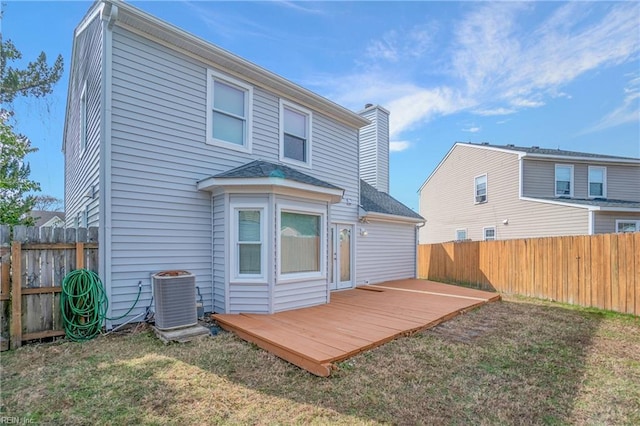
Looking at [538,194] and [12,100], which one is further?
[538,194]

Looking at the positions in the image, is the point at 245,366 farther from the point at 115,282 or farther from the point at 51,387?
the point at 115,282

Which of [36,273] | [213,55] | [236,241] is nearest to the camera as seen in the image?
[36,273]

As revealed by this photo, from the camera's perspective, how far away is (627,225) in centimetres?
1220

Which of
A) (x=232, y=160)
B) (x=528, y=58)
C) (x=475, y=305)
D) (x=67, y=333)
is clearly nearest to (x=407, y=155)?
(x=528, y=58)

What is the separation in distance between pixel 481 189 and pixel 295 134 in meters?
12.4

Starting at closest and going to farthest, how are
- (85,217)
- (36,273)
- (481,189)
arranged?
(36,273)
(85,217)
(481,189)

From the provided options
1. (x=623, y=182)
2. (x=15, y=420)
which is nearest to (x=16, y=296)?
(x=15, y=420)

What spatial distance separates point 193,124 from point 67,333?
4230 millimetres

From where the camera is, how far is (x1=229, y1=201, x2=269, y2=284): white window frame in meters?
5.96

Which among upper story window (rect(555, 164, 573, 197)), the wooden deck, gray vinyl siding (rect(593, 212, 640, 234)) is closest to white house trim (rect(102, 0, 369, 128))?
the wooden deck

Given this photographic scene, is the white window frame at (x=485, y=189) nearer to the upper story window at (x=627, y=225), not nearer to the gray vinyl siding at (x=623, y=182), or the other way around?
the upper story window at (x=627, y=225)

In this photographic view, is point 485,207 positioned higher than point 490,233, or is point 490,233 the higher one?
point 485,207

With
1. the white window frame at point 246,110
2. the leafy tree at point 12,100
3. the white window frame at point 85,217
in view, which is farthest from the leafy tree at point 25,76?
the white window frame at point 246,110

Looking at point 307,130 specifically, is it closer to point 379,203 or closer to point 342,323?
point 379,203
